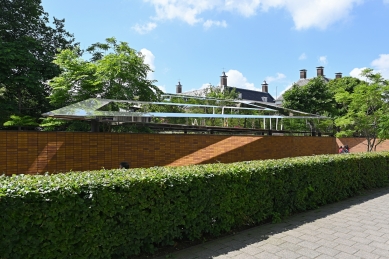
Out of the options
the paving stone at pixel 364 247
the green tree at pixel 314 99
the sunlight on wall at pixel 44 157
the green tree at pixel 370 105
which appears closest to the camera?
the paving stone at pixel 364 247

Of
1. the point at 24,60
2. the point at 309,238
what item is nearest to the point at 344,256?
the point at 309,238

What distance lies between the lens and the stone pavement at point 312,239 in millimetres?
3752

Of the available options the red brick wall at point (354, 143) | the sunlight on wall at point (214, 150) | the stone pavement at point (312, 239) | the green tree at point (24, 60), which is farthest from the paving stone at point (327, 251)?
the red brick wall at point (354, 143)

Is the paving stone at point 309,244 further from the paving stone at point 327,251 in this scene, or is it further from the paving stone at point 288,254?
the paving stone at point 288,254

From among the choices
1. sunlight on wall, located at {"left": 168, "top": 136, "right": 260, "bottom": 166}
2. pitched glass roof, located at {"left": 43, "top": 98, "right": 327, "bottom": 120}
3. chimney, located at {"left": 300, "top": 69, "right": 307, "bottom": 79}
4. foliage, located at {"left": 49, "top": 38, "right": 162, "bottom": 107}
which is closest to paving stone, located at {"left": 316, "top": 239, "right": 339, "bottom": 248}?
pitched glass roof, located at {"left": 43, "top": 98, "right": 327, "bottom": 120}

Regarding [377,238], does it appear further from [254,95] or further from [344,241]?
[254,95]

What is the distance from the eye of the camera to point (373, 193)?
7.94 meters

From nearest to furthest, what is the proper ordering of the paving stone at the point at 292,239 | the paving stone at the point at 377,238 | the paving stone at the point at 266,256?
the paving stone at the point at 266,256
the paving stone at the point at 292,239
the paving stone at the point at 377,238

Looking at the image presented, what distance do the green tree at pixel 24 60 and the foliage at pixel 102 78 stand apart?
296 cm

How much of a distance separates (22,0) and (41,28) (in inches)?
64.4

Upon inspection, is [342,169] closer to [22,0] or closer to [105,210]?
[105,210]

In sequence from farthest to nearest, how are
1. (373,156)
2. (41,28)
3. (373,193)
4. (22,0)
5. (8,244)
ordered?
(41,28), (22,0), (373,156), (373,193), (8,244)

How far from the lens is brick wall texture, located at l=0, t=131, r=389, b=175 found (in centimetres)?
769

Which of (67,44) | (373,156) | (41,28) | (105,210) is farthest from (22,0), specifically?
(373,156)
